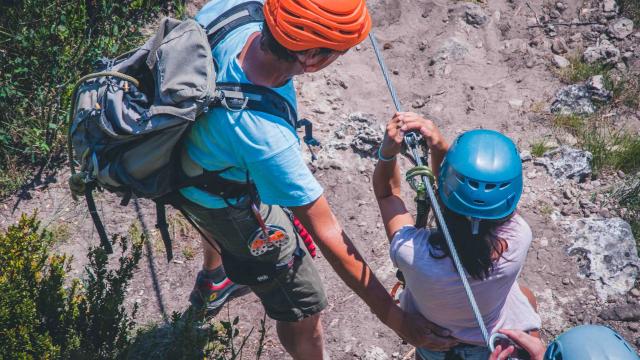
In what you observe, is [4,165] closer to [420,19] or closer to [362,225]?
[362,225]

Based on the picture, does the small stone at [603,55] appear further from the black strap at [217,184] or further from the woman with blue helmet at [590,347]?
the woman with blue helmet at [590,347]

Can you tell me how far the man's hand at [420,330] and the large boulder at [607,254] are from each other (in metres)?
1.86

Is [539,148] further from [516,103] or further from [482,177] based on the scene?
[482,177]

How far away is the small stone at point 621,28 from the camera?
527 centimetres

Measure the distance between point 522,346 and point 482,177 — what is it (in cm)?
63

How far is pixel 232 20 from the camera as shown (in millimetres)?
2740

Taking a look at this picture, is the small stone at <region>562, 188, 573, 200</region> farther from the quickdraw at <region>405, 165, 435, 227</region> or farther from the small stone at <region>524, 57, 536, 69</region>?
the quickdraw at <region>405, 165, 435, 227</region>

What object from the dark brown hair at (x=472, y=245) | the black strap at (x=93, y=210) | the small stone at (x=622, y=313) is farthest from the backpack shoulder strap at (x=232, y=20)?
the small stone at (x=622, y=313)

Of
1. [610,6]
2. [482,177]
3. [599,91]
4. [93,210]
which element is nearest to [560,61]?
[599,91]

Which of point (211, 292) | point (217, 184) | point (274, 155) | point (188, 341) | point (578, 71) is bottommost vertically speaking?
point (211, 292)

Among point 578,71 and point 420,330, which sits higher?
point 420,330

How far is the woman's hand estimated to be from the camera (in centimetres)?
261

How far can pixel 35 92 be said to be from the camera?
4.65 metres

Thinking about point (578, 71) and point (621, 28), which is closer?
point (578, 71)
